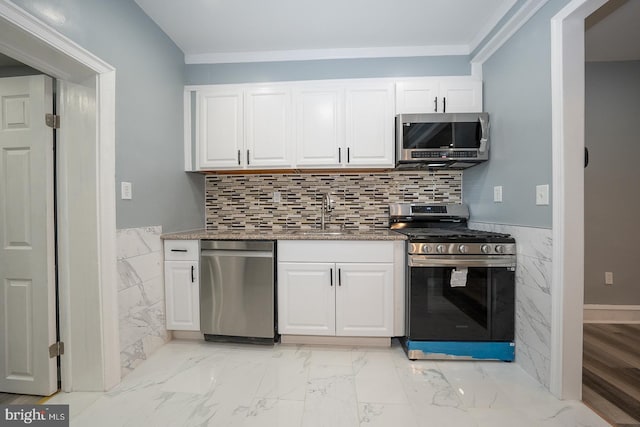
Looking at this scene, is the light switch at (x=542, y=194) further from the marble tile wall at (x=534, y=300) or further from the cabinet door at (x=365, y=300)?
the cabinet door at (x=365, y=300)

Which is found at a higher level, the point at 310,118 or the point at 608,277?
the point at 310,118

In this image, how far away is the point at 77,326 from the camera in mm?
1572

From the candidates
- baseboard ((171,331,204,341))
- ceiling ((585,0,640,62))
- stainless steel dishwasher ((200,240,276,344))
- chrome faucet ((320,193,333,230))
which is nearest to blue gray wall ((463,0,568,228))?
ceiling ((585,0,640,62))

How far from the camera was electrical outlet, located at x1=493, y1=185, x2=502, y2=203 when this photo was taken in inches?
79.5

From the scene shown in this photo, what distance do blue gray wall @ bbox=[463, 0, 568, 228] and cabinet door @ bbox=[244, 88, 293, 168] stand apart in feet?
5.58

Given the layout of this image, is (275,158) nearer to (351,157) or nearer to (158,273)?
(351,157)

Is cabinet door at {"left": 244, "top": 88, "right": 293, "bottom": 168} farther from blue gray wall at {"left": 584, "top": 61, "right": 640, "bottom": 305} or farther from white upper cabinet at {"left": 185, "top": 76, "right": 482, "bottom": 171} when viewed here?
blue gray wall at {"left": 584, "top": 61, "right": 640, "bottom": 305}

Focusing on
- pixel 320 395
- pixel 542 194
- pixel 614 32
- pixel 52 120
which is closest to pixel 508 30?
pixel 614 32

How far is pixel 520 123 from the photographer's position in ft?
5.91

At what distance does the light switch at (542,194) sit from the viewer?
156 centimetres

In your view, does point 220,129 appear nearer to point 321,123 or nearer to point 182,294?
point 321,123

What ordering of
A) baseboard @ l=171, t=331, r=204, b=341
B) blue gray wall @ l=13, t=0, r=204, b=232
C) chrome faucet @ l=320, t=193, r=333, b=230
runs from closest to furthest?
blue gray wall @ l=13, t=0, r=204, b=232, baseboard @ l=171, t=331, r=204, b=341, chrome faucet @ l=320, t=193, r=333, b=230

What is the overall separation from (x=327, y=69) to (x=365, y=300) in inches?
80.8

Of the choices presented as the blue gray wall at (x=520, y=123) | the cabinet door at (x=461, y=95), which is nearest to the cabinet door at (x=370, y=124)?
the cabinet door at (x=461, y=95)
